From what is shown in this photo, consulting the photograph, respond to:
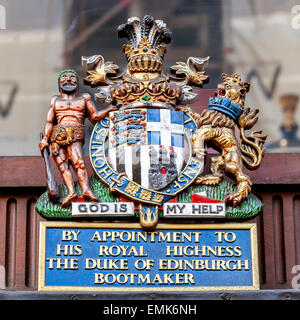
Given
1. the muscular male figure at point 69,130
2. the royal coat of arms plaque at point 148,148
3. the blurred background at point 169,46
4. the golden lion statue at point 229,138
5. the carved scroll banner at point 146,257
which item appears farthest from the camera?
the blurred background at point 169,46

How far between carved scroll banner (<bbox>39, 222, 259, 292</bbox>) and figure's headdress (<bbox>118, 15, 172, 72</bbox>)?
2664 mm

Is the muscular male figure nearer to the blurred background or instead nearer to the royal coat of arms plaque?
the royal coat of arms plaque

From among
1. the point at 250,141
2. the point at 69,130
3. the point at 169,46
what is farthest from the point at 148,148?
the point at 169,46

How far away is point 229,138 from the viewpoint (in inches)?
682

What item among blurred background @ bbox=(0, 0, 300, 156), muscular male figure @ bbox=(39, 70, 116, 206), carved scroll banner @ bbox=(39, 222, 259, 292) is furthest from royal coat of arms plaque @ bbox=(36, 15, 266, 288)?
blurred background @ bbox=(0, 0, 300, 156)

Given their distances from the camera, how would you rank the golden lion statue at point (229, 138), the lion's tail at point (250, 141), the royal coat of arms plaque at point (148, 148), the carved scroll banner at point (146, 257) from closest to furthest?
the carved scroll banner at point (146, 257)
the royal coat of arms plaque at point (148, 148)
the golden lion statue at point (229, 138)
the lion's tail at point (250, 141)

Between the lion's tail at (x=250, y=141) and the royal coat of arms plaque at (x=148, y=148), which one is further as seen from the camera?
the lion's tail at (x=250, y=141)

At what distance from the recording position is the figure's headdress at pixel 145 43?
695 inches

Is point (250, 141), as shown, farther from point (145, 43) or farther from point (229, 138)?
point (145, 43)

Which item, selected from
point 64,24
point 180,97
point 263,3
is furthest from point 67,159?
point 263,3

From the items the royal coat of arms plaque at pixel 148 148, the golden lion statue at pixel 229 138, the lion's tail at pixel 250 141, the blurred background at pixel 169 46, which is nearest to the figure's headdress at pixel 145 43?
the royal coat of arms plaque at pixel 148 148

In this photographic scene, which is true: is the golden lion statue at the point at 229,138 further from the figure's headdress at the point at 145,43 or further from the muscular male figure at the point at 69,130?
the muscular male figure at the point at 69,130

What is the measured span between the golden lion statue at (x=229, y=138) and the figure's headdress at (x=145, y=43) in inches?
43.7

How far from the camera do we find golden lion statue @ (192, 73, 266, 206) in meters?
17.1
